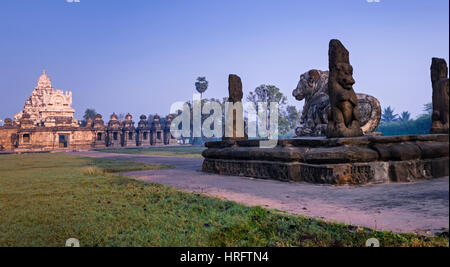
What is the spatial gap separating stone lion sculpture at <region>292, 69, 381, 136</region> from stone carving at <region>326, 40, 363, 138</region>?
7.89 ft

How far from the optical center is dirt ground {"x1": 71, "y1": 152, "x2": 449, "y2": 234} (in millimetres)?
3141

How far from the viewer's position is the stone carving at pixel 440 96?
7098mm

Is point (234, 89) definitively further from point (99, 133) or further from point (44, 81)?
point (44, 81)

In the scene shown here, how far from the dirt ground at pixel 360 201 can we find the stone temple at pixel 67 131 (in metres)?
36.7

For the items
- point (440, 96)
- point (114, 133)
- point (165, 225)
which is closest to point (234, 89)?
point (440, 96)

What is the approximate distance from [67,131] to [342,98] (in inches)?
1627

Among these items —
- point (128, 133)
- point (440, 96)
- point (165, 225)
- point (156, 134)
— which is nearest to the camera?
point (165, 225)

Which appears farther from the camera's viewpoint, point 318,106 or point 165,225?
point 318,106

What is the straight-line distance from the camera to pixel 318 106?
31.4 feet

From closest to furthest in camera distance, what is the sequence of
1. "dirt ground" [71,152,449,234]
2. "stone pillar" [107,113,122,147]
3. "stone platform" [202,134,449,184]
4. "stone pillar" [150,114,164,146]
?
"dirt ground" [71,152,449,234]
"stone platform" [202,134,449,184]
"stone pillar" [107,113,122,147]
"stone pillar" [150,114,164,146]

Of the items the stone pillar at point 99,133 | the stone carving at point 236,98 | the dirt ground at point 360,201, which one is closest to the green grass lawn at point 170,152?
the stone carving at point 236,98

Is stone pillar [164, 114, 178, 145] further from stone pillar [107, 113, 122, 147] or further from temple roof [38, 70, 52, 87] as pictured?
temple roof [38, 70, 52, 87]

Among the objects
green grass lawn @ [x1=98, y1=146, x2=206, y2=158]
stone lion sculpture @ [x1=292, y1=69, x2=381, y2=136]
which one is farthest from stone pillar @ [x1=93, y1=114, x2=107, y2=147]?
stone lion sculpture @ [x1=292, y1=69, x2=381, y2=136]
